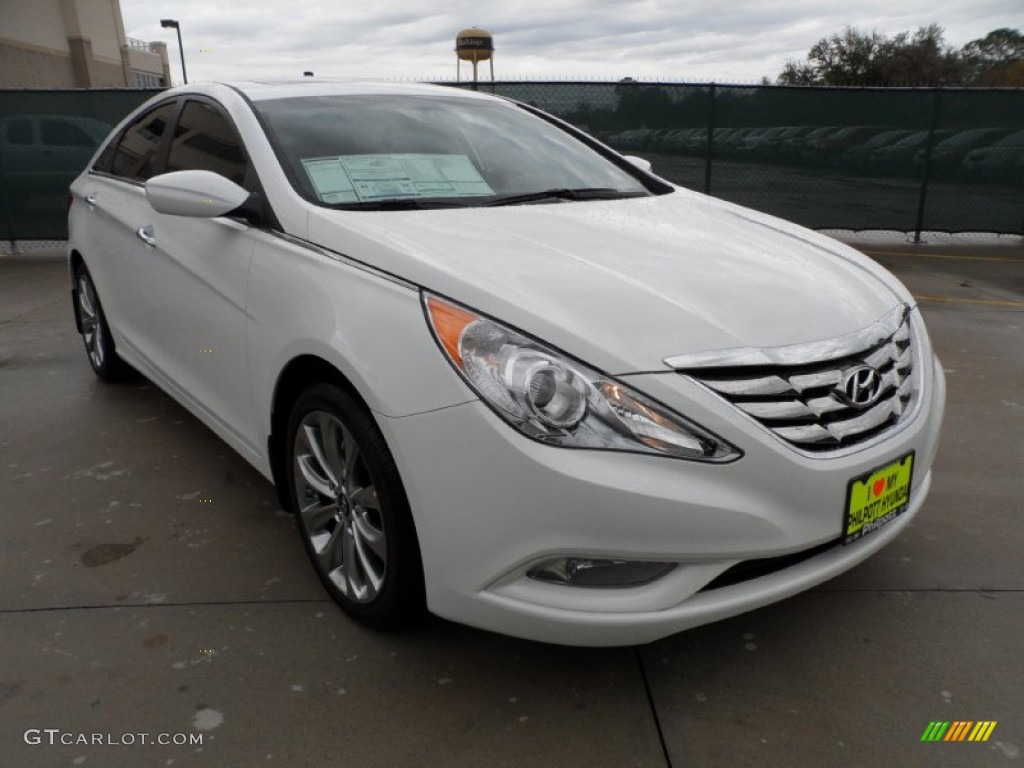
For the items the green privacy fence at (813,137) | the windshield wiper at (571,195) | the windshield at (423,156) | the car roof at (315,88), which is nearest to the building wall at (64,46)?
the green privacy fence at (813,137)

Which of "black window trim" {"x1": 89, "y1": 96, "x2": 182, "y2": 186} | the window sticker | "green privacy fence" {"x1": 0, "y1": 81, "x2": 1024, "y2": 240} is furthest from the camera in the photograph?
"green privacy fence" {"x1": 0, "y1": 81, "x2": 1024, "y2": 240}

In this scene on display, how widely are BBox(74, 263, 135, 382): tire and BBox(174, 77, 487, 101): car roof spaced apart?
54.2 inches

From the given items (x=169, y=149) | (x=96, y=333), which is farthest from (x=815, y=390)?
(x=96, y=333)

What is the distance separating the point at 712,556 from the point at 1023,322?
5408 mm

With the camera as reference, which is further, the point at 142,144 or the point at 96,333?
the point at 96,333

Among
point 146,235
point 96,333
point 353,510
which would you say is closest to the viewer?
point 353,510

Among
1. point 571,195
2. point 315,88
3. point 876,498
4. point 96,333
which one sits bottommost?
point 96,333

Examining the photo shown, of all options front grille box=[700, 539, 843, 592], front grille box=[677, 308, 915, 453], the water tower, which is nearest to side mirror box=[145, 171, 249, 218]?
front grille box=[677, 308, 915, 453]

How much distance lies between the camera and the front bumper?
1786mm

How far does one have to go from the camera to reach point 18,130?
8.81 metres

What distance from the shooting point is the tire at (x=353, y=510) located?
6.79ft

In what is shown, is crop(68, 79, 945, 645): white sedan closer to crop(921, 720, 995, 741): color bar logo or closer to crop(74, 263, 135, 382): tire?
crop(921, 720, 995, 741): color bar logo

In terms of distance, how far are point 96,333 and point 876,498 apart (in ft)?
13.0

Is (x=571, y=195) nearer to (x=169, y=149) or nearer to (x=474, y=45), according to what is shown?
(x=169, y=149)
